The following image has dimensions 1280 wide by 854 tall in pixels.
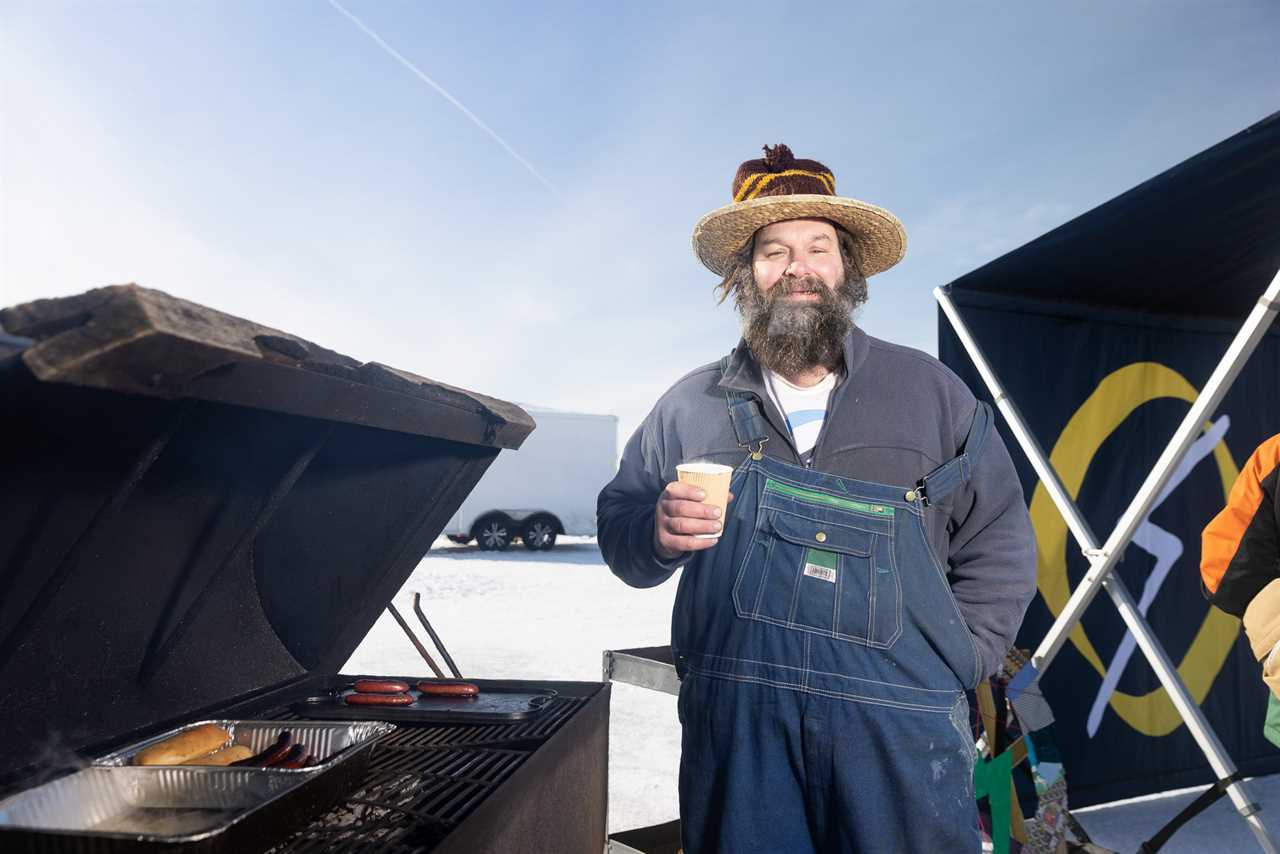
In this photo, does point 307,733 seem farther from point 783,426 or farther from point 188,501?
point 783,426

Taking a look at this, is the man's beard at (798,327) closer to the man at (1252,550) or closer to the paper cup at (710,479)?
the paper cup at (710,479)

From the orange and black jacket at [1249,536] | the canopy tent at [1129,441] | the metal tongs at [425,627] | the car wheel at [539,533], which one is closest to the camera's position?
the metal tongs at [425,627]

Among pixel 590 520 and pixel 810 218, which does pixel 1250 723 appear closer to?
pixel 810 218

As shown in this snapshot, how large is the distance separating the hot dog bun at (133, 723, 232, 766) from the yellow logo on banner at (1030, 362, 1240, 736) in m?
3.77

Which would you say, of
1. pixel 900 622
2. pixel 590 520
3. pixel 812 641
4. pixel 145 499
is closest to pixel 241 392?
pixel 145 499

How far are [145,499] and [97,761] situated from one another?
0.49m

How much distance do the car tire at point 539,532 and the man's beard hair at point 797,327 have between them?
15.5 m

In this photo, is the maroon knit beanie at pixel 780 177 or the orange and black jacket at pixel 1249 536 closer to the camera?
the maroon knit beanie at pixel 780 177

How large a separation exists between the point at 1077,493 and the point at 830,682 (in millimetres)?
3097

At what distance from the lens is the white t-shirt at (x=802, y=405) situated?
2.21 m

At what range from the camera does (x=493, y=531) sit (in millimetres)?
17250

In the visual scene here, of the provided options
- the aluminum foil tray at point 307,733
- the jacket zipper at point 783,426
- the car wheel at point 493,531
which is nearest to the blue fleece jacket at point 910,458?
the jacket zipper at point 783,426

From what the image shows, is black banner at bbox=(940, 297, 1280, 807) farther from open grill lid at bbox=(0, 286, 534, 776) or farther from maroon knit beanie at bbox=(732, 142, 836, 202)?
open grill lid at bbox=(0, 286, 534, 776)

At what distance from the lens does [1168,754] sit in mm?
4438
